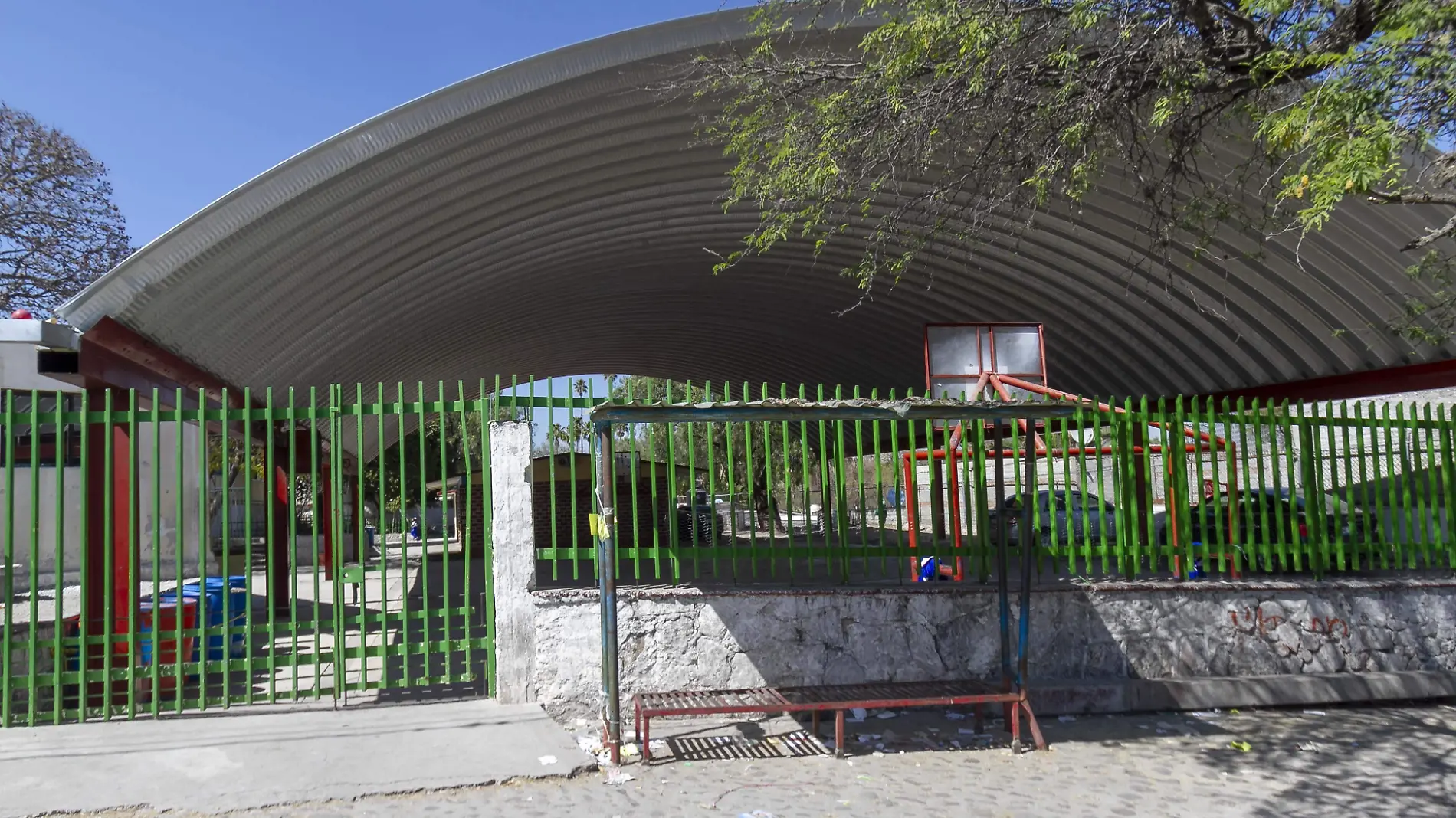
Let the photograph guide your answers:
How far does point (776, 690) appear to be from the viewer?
7031 millimetres

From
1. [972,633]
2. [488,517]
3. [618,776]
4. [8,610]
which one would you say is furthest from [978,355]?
[8,610]

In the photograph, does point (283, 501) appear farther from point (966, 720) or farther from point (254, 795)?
point (966, 720)

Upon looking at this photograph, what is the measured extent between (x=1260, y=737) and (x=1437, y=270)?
700 cm

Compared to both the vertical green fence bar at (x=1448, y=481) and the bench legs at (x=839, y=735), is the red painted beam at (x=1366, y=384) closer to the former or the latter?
the vertical green fence bar at (x=1448, y=481)

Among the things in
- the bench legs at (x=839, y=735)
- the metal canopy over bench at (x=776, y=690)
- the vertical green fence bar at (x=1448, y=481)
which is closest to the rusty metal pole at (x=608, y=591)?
the metal canopy over bench at (x=776, y=690)

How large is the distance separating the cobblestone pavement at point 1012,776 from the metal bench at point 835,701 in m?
0.20

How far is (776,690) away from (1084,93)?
17.3 feet

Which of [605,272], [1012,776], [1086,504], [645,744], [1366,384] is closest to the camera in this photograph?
[1012,776]

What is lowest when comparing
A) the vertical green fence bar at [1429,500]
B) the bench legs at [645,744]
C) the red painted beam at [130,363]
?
the bench legs at [645,744]

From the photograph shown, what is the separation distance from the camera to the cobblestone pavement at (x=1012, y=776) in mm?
5512

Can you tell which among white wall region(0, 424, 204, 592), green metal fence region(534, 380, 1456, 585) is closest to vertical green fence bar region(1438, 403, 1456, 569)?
green metal fence region(534, 380, 1456, 585)

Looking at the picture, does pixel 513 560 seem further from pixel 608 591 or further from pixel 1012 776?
pixel 1012 776

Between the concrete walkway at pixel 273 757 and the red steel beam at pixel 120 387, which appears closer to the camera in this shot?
the concrete walkway at pixel 273 757

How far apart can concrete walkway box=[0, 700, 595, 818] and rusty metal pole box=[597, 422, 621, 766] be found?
28 centimetres
